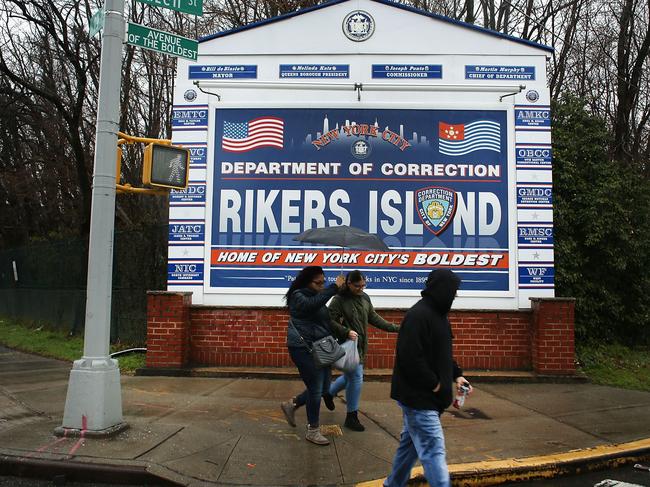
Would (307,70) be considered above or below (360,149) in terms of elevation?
above

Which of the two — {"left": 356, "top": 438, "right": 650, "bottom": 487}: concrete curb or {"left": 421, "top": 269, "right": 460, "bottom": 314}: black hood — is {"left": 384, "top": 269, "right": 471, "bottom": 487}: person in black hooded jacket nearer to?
{"left": 421, "top": 269, "right": 460, "bottom": 314}: black hood

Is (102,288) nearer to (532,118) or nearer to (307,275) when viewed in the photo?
(307,275)

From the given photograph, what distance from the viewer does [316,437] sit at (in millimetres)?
5613

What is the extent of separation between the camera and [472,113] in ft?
31.0

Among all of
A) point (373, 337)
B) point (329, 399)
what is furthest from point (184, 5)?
point (373, 337)

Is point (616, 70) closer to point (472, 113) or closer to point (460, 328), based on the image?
point (472, 113)

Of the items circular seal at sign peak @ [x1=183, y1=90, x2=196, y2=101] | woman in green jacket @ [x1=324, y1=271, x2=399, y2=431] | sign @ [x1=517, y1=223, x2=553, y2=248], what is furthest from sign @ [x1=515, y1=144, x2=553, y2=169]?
circular seal at sign peak @ [x1=183, y1=90, x2=196, y2=101]

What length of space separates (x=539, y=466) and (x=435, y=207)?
4.87 metres

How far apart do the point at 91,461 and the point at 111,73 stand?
3.82 m

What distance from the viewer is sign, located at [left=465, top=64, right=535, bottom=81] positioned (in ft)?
31.0

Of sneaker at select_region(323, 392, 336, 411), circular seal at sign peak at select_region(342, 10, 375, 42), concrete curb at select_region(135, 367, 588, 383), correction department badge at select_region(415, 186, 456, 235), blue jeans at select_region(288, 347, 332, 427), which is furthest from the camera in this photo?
circular seal at sign peak at select_region(342, 10, 375, 42)

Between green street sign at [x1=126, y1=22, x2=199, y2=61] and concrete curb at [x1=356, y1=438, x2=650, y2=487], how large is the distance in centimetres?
481

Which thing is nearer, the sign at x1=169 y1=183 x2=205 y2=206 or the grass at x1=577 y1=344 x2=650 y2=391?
the grass at x1=577 y1=344 x2=650 y2=391

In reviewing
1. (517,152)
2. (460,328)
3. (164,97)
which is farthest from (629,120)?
(164,97)
